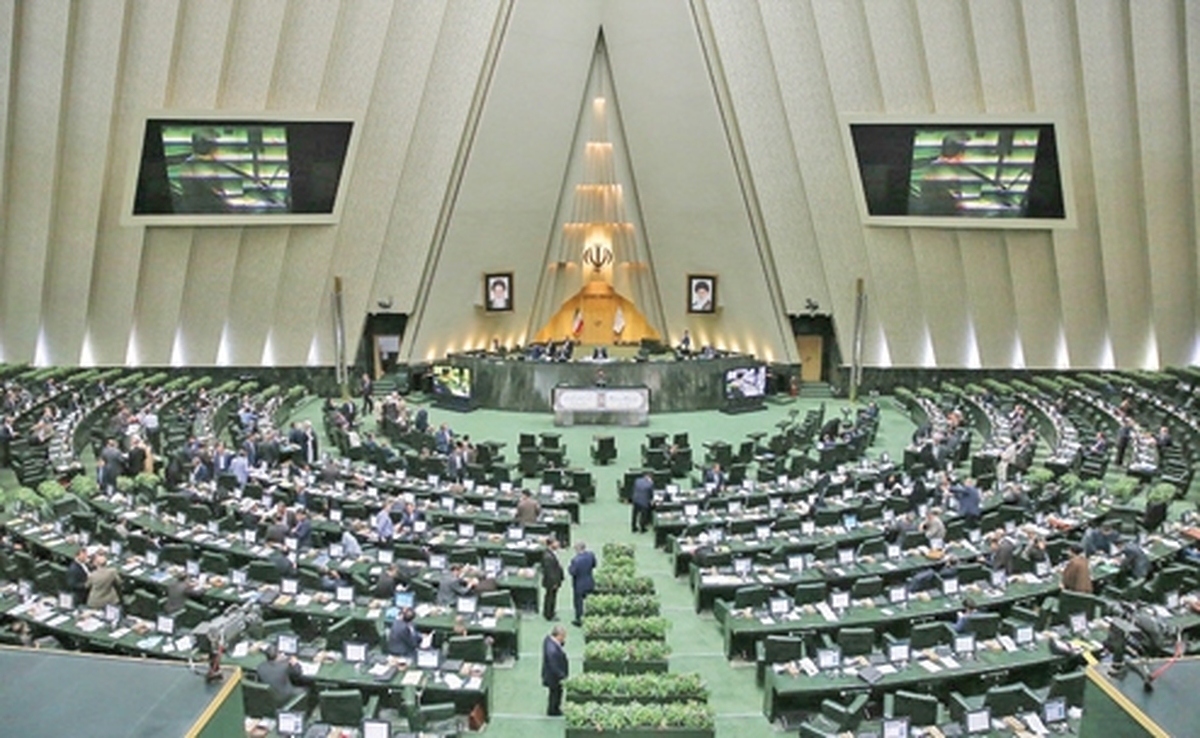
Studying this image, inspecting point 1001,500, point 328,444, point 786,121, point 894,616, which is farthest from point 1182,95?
point 328,444

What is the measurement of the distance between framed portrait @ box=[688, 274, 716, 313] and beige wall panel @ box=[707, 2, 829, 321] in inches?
129

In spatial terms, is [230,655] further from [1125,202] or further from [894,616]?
[1125,202]

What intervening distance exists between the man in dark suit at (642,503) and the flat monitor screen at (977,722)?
29.4ft

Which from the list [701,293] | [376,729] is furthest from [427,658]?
[701,293]

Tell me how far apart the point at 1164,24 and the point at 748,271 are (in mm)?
14835

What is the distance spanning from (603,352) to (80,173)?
17700mm

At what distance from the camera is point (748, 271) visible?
34.3m

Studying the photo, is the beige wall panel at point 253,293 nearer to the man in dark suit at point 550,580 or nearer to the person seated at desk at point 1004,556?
the man in dark suit at point 550,580

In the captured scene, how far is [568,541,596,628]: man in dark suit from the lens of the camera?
493 inches

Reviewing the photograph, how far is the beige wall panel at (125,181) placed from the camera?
88.5 ft

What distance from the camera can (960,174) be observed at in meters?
29.8

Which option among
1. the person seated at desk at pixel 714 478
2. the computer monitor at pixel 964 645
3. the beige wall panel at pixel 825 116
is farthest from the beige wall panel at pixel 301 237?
the computer monitor at pixel 964 645

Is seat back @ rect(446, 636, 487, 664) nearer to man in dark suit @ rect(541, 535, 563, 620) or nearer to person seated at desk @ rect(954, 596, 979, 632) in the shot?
man in dark suit @ rect(541, 535, 563, 620)

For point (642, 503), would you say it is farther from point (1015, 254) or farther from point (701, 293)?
point (1015, 254)
